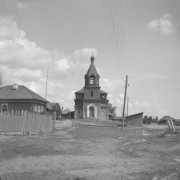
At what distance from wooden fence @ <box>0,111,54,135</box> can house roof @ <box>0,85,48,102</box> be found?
20.6m

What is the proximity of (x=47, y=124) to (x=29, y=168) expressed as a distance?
19.3m

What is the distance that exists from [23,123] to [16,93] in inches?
1015

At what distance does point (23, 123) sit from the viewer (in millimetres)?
22984

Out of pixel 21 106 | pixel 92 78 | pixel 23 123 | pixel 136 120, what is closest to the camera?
pixel 23 123

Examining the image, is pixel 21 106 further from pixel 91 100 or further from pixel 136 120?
pixel 91 100

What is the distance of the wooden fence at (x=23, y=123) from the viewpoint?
21.6m

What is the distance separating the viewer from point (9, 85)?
168ft

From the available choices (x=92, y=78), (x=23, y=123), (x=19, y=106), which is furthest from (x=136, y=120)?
(x=23, y=123)

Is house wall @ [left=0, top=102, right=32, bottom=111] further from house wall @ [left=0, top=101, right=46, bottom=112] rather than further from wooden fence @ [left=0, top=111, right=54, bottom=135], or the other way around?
wooden fence @ [left=0, top=111, right=54, bottom=135]

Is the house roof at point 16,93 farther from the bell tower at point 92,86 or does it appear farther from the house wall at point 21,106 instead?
the bell tower at point 92,86

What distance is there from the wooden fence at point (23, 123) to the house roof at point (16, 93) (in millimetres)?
20642

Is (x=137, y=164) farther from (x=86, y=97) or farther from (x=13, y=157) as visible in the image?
(x=86, y=97)

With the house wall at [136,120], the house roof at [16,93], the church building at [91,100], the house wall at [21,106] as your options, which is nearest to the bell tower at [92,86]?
the church building at [91,100]

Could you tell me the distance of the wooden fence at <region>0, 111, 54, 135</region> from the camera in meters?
21.6
